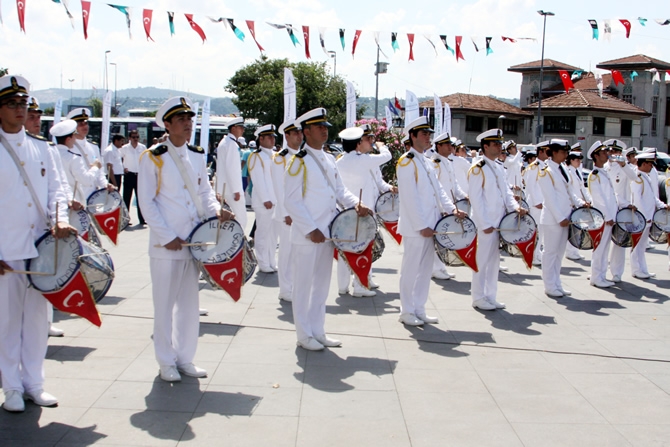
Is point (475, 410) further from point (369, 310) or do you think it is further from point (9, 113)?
point (9, 113)

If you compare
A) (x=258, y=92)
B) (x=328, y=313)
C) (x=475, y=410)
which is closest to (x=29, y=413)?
(x=475, y=410)

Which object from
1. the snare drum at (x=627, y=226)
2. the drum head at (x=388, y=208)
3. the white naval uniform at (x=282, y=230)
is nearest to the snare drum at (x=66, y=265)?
the white naval uniform at (x=282, y=230)

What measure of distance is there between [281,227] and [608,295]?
14.1ft

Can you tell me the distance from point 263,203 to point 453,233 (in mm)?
3217

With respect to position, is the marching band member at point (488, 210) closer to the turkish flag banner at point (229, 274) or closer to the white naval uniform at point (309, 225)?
the white naval uniform at point (309, 225)

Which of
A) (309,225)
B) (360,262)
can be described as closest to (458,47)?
(360,262)

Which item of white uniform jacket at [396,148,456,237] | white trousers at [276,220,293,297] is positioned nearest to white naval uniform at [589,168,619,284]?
white uniform jacket at [396,148,456,237]

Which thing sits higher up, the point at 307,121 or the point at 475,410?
the point at 307,121

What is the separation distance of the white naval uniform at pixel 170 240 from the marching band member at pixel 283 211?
2656 millimetres

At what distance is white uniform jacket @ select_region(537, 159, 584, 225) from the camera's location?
Result: 871 centimetres

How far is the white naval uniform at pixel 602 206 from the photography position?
9.55m

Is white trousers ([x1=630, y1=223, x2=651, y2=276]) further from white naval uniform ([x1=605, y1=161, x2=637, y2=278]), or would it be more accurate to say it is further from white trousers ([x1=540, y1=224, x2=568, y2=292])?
white trousers ([x1=540, y1=224, x2=568, y2=292])

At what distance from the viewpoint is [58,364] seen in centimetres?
545

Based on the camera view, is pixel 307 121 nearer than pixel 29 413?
No
